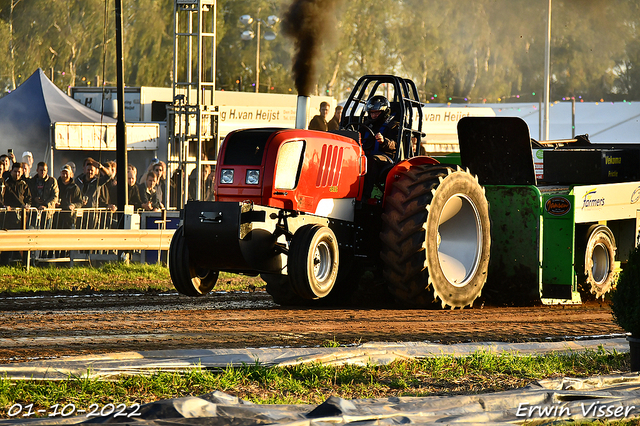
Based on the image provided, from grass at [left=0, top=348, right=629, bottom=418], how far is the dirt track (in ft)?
3.28

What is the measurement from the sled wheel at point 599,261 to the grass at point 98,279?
433cm

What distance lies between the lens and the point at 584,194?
10.8 meters

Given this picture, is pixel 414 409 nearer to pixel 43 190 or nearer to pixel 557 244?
pixel 557 244

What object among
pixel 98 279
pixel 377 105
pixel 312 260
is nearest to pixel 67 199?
pixel 98 279

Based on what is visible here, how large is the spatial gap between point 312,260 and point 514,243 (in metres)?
3.09

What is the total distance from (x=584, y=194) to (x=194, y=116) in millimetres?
10416

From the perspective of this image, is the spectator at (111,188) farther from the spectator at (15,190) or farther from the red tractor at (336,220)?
the red tractor at (336,220)

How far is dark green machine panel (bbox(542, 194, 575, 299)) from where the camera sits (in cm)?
1027

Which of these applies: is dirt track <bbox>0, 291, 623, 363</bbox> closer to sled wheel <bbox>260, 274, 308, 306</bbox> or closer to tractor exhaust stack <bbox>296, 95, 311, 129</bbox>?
sled wheel <bbox>260, 274, 308, 306</bbox>

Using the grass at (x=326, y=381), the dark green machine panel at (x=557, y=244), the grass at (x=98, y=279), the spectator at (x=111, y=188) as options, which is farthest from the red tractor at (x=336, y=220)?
the spectator at (x=111, y=188)

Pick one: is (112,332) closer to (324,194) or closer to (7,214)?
(324,194)

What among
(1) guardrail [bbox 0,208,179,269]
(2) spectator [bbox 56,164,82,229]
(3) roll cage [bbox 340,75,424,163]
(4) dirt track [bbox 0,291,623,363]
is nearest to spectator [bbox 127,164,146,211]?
(1) guardrail [bbox 0,208,179,269]

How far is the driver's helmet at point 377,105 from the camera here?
9.73 m

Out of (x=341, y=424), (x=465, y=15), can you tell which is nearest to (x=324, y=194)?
(x=341, y=424)
